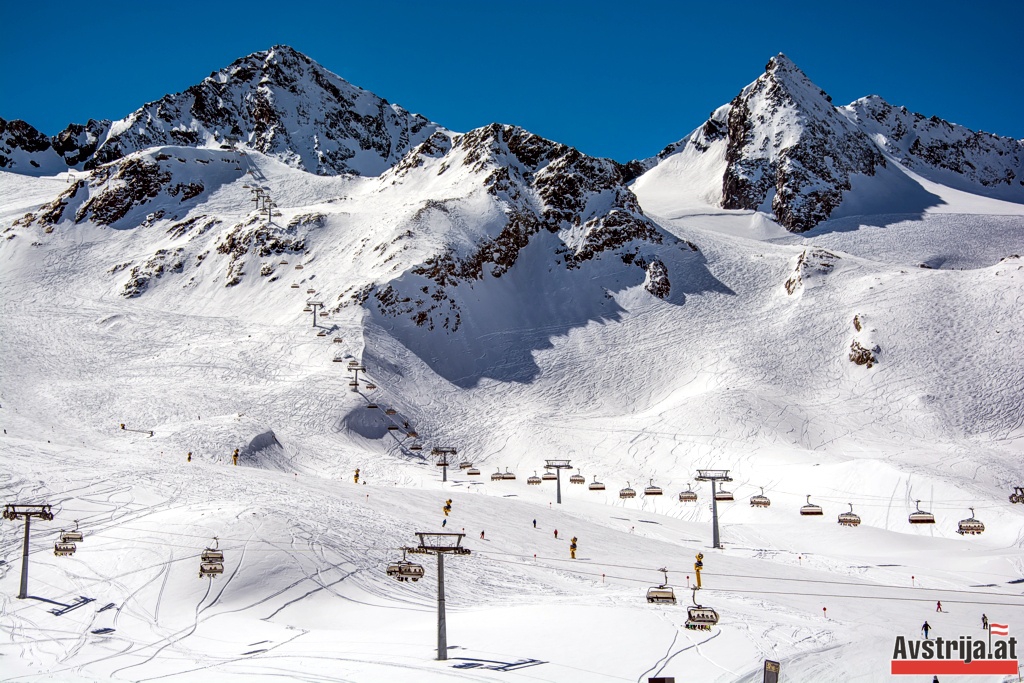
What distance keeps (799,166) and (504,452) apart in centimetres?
10666

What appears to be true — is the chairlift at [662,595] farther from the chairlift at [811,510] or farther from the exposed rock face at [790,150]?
the exposed rock face at [790,150]

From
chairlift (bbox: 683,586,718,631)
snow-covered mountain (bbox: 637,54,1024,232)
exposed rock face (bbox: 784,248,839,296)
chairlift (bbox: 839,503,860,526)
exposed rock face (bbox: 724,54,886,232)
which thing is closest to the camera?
chairlift (bbox: 683,586,718,631)

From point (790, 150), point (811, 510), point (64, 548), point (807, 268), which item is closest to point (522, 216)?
point (807, 268)

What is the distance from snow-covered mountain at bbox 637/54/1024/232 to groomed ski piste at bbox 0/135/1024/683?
13.1 metres

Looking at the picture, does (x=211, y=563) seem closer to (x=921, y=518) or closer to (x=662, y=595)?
(x=662, y=595)

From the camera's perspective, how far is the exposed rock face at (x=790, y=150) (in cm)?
15700

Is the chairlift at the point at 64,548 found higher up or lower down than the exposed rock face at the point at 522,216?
lower down

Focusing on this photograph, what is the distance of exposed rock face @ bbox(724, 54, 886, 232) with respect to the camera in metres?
157

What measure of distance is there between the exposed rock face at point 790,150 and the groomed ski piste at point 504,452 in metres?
11.6

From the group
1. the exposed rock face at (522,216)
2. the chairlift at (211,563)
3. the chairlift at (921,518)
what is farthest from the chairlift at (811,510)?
the exposed rock face at (522,216)

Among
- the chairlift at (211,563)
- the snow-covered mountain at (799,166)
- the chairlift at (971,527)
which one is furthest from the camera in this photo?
the snow-covered mountain at (799,166)

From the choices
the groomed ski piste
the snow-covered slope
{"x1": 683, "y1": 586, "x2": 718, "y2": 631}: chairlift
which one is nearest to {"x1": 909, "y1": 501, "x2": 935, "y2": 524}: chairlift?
the groomed ski piste

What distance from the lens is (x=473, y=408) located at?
88.9 m

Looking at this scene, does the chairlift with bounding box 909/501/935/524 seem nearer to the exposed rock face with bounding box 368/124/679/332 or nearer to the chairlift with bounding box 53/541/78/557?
the chairlift with bounding box 53/541/78/557
